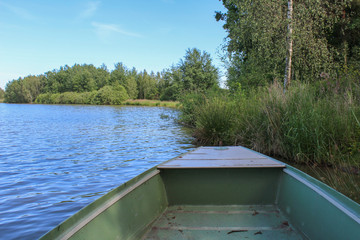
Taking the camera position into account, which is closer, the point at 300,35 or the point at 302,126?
the point at 302,126

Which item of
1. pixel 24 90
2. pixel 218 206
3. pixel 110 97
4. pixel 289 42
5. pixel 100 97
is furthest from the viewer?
pixel 24 90

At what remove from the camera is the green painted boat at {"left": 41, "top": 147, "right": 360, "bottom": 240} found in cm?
172

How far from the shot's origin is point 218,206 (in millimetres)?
2820

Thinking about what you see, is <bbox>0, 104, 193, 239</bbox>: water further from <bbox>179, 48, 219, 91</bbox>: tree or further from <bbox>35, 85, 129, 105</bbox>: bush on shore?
<bbox>35, 85, 129, 105</bbox>: bush on shore

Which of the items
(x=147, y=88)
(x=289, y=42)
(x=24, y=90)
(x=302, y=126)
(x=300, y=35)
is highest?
(x=147, y=88)

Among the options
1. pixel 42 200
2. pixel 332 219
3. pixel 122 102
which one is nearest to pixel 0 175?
pixel 42 200

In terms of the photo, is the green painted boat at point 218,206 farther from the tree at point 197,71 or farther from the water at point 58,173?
the tree at point 197,71

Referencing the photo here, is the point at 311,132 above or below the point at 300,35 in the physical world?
below

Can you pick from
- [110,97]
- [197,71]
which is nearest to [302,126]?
[197,71]

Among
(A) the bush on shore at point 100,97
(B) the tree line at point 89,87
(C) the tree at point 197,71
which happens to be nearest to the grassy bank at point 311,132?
(C) the tree at point 197,71

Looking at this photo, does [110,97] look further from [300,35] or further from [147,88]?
[300,35]

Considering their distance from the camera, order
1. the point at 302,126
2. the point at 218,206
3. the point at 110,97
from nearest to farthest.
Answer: the point at 218,206
the point at 302,126
the point at 110,97

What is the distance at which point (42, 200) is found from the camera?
4.16 m

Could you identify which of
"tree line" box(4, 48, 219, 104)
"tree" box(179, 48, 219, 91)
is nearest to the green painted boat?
"tree" box(179, 48, 219, 91)
